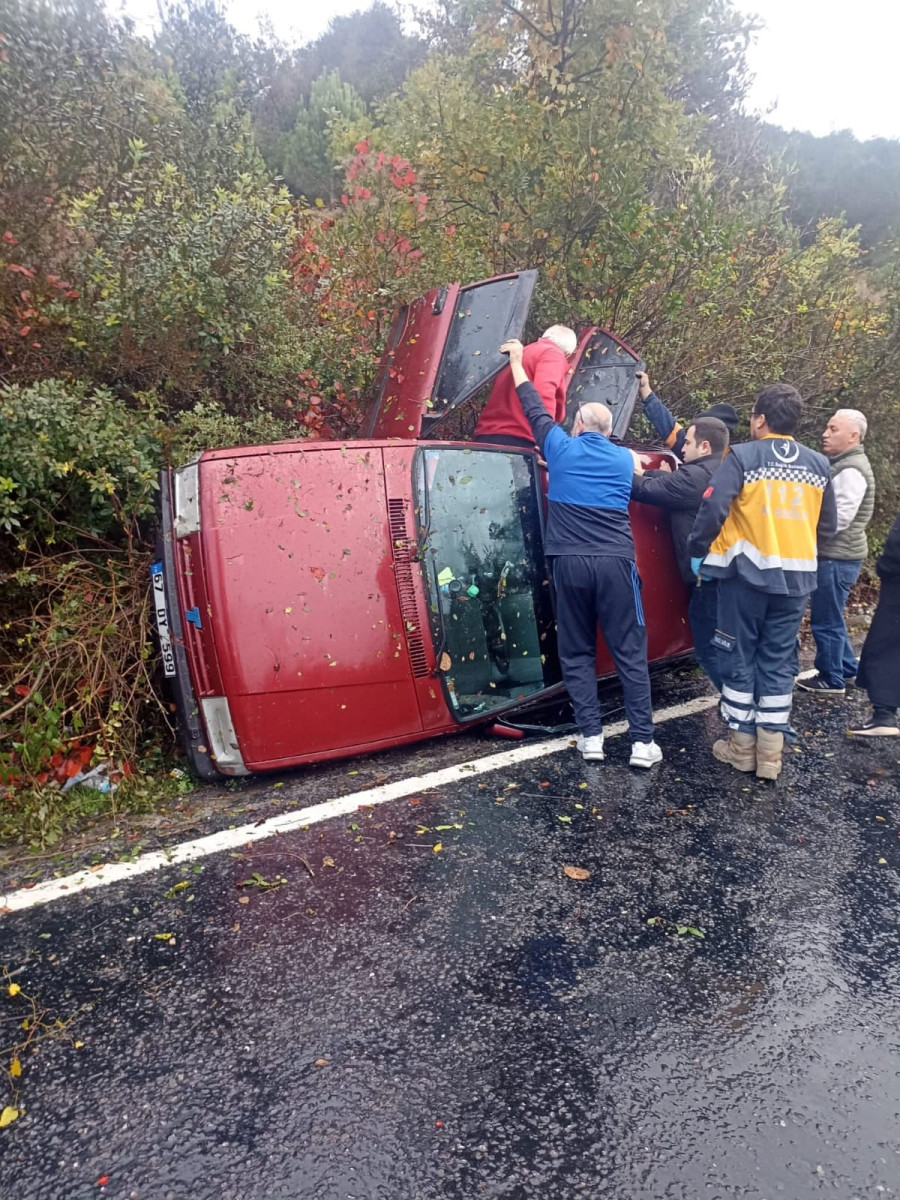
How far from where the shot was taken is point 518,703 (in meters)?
3.96

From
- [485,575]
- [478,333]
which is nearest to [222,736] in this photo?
[485,575]

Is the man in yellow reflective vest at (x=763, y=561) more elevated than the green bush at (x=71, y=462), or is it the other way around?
the green bush at (x=71, y=462)

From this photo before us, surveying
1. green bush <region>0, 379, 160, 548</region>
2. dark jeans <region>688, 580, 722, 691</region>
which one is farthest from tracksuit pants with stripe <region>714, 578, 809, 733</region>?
green bush <region>0, 379, 160, 548</region>

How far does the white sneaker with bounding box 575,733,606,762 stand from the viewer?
3.85 meters

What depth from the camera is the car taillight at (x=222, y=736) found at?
3.26 m

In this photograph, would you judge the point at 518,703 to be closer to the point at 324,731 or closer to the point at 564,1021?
the point at 324,731

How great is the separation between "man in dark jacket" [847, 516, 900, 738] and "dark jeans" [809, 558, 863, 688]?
24.7 inches

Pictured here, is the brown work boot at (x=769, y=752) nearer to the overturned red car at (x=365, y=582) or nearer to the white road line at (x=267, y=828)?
the white road line at (x=267, y=828)

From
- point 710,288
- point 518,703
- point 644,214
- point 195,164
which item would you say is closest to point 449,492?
point 518,703

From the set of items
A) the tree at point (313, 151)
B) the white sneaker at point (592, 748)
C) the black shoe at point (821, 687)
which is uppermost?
the tree at point (313, 151)

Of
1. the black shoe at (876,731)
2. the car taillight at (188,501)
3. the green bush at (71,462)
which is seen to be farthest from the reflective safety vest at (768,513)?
the green bush at (71,462)

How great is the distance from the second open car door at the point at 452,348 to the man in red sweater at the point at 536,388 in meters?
0.19

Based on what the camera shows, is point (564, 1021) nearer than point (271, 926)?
Yes

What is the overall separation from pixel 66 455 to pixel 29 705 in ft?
4.12
